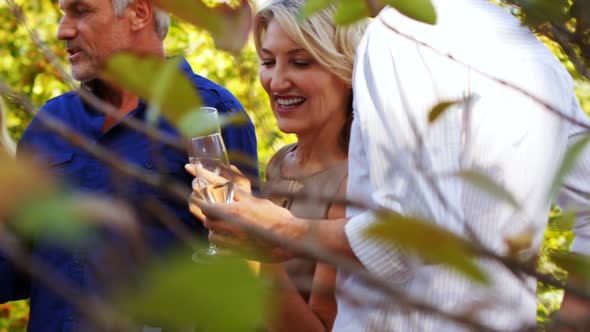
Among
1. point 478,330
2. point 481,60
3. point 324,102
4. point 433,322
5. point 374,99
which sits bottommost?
point 324,102

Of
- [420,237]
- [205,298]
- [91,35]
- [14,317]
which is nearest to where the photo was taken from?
[205,298]

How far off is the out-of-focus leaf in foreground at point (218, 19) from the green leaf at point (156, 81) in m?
0.07

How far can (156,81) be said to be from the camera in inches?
17.1

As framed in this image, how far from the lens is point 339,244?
4.87 feet

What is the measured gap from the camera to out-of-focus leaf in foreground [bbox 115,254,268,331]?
0.30 m

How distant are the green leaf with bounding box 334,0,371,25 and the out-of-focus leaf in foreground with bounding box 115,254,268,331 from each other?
1.17 ft

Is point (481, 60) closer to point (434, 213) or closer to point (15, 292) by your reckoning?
point (434, 213)

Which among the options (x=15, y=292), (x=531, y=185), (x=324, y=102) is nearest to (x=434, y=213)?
(x=531, y=185)

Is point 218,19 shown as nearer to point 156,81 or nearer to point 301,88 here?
point 156,81

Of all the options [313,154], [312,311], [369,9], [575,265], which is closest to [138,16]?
[313,154]

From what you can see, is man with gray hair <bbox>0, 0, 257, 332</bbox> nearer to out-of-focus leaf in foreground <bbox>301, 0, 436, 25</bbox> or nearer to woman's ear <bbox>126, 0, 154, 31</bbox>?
woman's ear <bbox>126, 0, 154, 31</bbox>

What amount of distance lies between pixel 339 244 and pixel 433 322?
0.24m

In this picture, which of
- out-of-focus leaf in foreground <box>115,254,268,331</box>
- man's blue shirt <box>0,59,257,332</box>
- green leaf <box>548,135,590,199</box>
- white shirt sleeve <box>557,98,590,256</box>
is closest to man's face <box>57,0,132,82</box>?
man's blue shirt <box>0,59,257,332</box>

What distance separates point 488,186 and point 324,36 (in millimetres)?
1908
